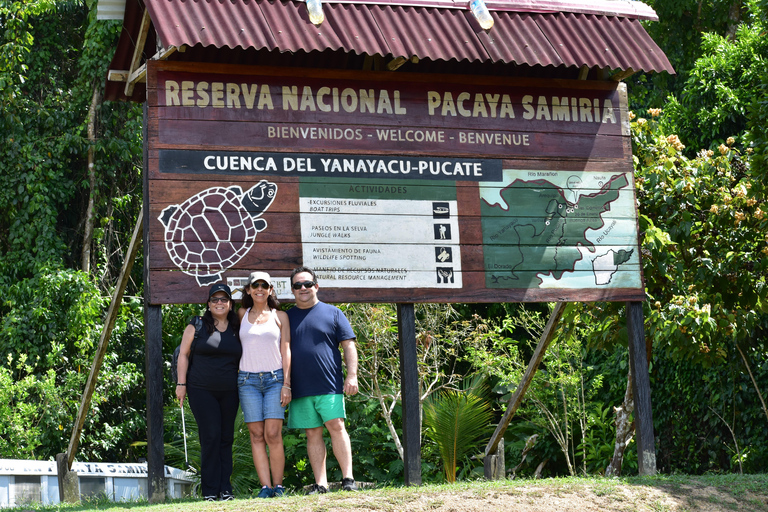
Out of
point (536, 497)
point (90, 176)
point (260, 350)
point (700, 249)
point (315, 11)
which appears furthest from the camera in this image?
point (90, 176)

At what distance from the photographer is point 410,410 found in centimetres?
703

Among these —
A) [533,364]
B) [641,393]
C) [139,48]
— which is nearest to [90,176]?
[139,48]

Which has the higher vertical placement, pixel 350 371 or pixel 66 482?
pixel 350 371

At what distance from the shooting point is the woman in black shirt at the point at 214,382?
649cm

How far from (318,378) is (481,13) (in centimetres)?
337

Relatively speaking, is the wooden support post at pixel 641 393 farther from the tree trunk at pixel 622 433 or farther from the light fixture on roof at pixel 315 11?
the light fixture on roof at pixel 315 11

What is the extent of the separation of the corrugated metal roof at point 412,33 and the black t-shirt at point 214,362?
218 cm

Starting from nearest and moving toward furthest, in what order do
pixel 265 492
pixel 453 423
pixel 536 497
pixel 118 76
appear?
pixel 536 497 < pixel 265 492 < pixel 118 76 < pixel 453 423

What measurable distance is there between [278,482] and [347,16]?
12.1 feet

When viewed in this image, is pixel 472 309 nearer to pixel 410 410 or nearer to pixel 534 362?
pixel 534 362

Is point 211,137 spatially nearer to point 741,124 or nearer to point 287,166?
point 287,166

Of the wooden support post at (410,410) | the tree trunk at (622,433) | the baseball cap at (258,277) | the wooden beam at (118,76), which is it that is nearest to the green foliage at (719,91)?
the tree trunk at (622,433)

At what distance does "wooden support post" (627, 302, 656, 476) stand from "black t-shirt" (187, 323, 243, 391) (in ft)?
11.3

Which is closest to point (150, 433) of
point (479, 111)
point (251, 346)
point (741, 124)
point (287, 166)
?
point (251, 346)
